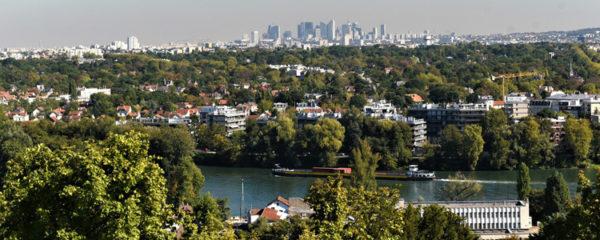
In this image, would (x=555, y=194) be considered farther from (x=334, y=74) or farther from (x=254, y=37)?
(x=254, y=37)

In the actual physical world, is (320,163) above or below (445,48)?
below

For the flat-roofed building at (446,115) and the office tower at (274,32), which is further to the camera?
the office tower at (274,32)

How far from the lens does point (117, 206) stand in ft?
15.2

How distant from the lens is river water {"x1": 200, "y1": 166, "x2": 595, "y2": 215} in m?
13.2

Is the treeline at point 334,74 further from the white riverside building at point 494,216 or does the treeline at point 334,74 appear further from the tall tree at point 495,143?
the white riverside building at point 494,216

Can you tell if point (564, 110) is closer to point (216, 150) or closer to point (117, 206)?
point (216, 150)

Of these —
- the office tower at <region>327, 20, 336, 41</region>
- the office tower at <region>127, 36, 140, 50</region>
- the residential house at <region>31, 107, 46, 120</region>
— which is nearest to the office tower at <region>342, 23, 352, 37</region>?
the office tower at <region>327, 20, 336, 41</region>

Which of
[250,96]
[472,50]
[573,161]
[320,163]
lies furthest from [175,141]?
[472,50]

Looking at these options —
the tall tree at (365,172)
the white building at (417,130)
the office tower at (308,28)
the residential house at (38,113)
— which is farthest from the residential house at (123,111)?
the office tower at (308,28)

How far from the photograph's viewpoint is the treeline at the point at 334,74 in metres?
26.9

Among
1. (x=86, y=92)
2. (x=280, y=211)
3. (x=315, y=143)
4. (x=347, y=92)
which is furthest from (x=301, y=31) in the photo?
(x=280, y=211)

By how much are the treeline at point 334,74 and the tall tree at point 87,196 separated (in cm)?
1969

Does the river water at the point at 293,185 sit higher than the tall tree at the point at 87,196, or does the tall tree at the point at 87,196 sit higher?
the tall tree at the point at 87,196

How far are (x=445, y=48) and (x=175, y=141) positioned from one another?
3291 cm
